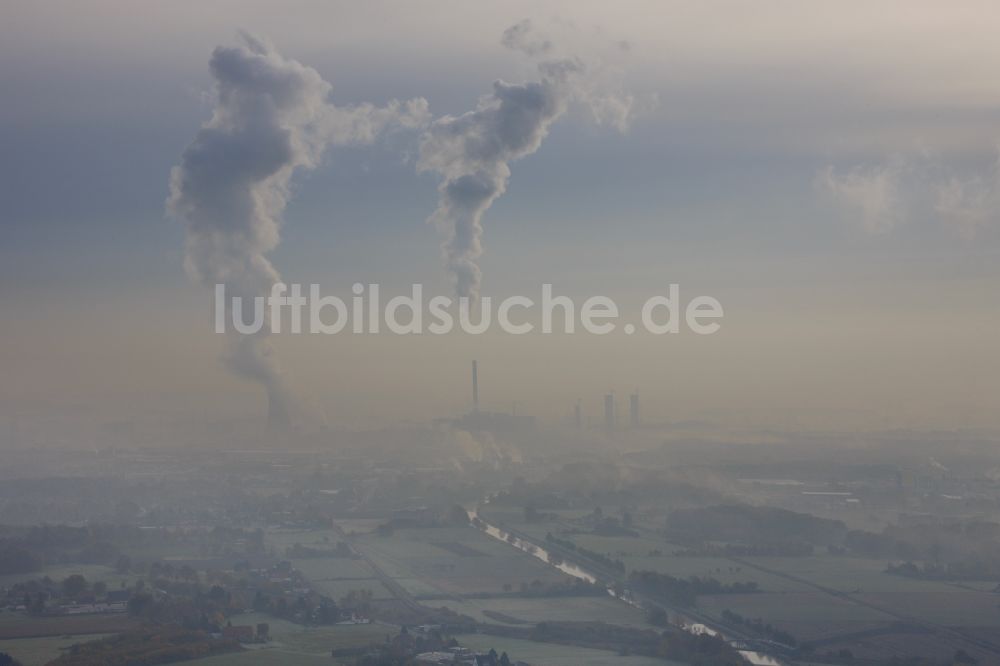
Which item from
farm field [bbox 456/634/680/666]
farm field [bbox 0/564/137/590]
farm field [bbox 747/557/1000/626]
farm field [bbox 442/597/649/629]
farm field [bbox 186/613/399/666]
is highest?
farm field [bbox 0/564/137/590]

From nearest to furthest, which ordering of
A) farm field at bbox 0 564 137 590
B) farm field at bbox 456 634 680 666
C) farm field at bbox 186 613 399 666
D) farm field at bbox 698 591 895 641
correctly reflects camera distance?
farm field at bbox 186 613 399 666
farm field at bbox 456 634 680 666
farm field at bbox 698 591 895 641
farm field at bbox 0 564 137 590

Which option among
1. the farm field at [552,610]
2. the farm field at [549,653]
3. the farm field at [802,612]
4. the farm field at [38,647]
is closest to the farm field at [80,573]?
the farm field at [38,647]

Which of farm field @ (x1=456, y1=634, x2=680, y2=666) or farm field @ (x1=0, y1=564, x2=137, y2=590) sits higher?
farm field @ (x1=0, y1=564, x2=137, y2=590)

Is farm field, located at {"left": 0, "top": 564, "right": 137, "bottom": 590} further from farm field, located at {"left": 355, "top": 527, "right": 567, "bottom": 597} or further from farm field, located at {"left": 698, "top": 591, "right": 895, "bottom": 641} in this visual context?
farm field, located at {"left": 698, "top": 591, "right": 895, "bottom": 641}

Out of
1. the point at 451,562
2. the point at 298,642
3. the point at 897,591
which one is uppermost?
the point at 451,562

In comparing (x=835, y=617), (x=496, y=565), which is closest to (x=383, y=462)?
(x=496, y=565)

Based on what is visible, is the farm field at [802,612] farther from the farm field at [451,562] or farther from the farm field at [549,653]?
the farm field at [451,562]

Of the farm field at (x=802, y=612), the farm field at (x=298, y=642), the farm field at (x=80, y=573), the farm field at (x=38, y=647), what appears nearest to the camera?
the farm field at (x=38, y=647)

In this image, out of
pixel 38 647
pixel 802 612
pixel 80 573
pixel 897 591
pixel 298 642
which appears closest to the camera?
pixel 38 647

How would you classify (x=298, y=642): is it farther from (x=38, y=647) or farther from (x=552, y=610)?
(x=552, y=610)

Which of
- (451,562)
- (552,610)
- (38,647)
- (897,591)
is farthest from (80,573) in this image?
(897,591)

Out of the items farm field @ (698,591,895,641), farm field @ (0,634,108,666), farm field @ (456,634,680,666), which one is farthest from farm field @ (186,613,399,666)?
farm field @ (698,591,895,641)
